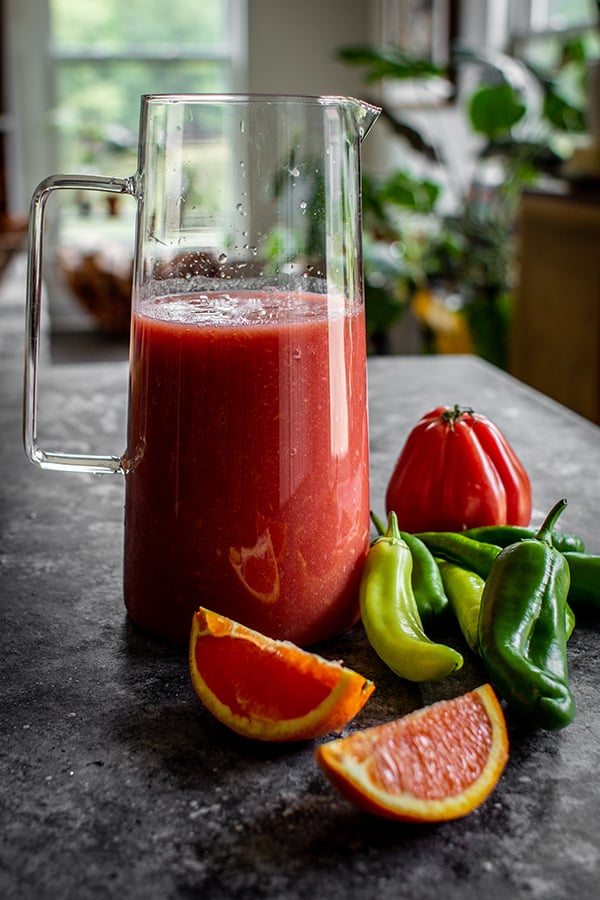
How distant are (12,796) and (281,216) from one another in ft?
1.27

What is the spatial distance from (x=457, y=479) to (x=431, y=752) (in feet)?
1.19

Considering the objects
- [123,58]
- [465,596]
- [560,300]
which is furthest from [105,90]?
[465,596]

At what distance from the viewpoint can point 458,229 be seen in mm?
3586

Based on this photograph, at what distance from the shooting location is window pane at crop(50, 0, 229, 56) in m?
6.36

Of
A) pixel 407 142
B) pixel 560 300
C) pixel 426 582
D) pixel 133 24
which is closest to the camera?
pixel 426 582

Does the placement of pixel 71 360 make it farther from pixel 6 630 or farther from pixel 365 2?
pixel 6 630

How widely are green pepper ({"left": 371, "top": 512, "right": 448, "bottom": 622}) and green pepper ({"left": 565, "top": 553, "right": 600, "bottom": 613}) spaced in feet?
0.33

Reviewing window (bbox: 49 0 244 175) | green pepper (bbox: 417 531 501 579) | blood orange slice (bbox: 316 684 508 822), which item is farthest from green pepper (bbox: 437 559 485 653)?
window (bbox: 49 0 244 175)

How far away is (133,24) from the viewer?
253 inches

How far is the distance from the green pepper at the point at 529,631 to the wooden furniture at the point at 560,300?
2.00 metres

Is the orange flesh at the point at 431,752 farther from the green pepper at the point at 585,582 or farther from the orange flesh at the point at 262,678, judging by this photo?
the green pepper at the point at 585,582

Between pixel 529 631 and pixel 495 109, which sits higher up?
pixel 495 109

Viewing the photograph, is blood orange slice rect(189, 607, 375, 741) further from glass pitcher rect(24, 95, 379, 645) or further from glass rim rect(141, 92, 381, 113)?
glass rim rect(141, 92, 381, 113)

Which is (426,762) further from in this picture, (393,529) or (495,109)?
(495,109)
